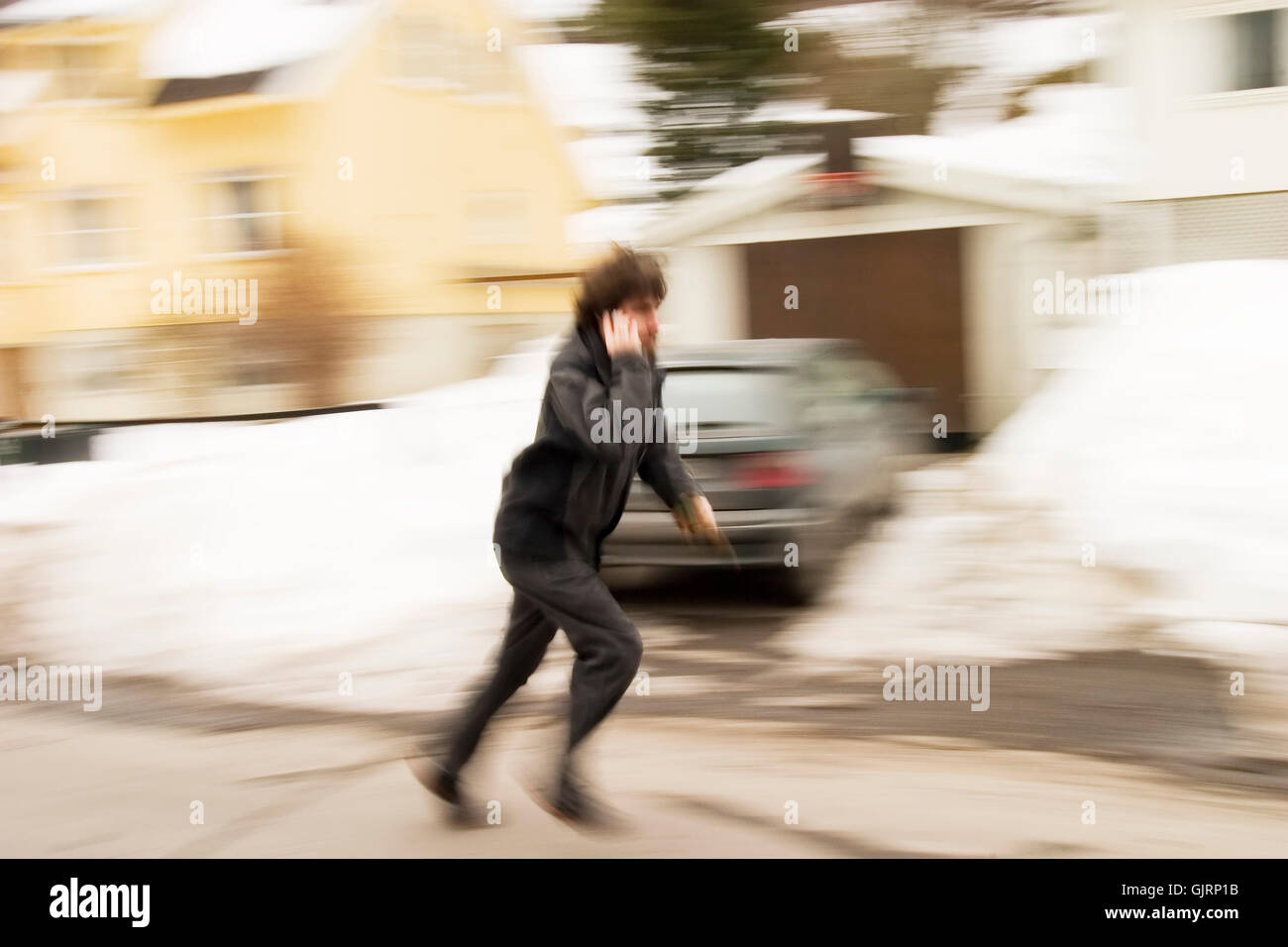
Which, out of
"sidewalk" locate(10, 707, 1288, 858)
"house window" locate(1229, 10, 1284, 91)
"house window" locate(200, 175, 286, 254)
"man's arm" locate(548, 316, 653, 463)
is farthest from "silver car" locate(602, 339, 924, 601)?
"house window" locate(200, 175, 286, 254)

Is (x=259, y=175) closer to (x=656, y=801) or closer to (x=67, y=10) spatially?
(x=67, y=10)

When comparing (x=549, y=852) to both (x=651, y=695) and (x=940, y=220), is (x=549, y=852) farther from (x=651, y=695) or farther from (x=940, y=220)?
(x=940, y=220)

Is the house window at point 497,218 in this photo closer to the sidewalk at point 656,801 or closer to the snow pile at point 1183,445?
the snow pile at point 1183,445

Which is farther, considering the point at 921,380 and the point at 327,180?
the point at 327,180

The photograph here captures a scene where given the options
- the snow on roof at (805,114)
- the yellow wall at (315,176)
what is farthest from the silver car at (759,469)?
the yellow wall at (315,176)

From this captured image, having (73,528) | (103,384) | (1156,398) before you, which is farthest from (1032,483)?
(103,384)

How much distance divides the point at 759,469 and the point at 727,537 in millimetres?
427

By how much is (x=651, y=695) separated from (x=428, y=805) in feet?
5.52

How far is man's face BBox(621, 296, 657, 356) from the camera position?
12.7 ft

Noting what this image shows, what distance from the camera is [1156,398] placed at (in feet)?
31.7

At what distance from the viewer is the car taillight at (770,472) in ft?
23.9

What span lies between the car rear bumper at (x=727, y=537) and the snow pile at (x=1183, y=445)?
1854 millimetres

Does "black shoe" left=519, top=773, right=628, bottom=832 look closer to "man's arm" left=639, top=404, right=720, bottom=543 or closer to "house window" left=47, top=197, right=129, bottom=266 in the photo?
"man's arm" left=639, top=404, right=720, bottom=543

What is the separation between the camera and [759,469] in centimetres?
731
